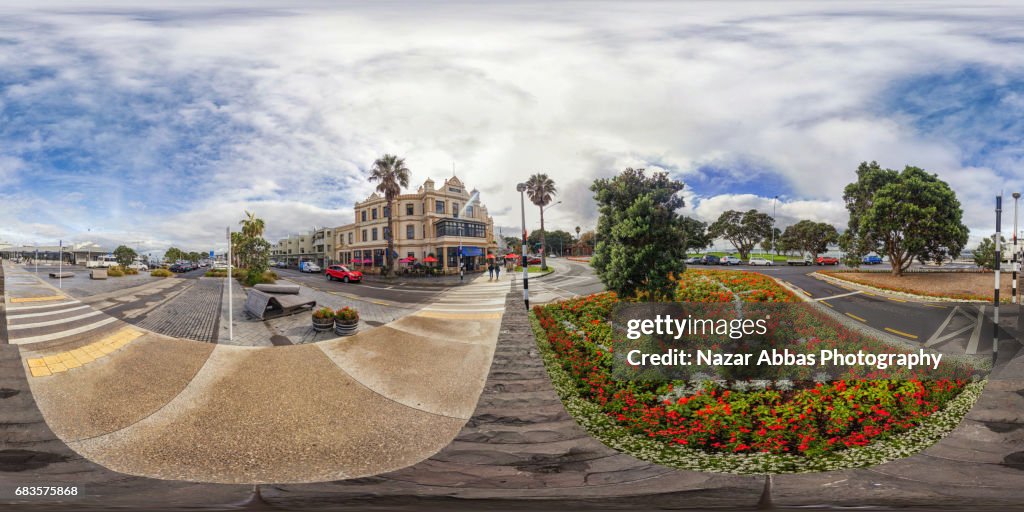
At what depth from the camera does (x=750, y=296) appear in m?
7.01

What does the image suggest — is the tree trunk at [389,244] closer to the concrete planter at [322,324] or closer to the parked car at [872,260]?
the concrete planter at [322,324]

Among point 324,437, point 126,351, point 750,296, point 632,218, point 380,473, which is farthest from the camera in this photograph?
point 750,296

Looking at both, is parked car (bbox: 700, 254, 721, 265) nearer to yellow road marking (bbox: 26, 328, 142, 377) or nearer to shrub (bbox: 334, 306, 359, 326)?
shrub (bbox: 334, 306, 359, 326)

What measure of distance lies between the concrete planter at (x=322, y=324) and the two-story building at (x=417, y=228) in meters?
0.84

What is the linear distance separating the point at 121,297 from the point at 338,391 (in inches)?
116

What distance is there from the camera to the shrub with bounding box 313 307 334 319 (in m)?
4.20

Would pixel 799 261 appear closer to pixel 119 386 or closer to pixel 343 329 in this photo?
pixel 343 329

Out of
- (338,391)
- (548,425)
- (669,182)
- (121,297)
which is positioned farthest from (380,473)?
(669,182)

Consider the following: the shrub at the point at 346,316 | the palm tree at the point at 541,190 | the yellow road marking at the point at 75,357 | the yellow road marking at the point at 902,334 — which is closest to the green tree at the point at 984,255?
the yellow road marking at the point at 902,334

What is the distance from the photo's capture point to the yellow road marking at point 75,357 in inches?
147

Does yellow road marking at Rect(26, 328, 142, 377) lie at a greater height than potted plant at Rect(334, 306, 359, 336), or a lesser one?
lesser

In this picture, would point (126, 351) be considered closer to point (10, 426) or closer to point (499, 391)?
point (10, 426)

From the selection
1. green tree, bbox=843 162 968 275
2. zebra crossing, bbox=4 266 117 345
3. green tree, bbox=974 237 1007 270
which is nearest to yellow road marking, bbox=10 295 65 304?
zebra crossing, bbox=4 266 117 345

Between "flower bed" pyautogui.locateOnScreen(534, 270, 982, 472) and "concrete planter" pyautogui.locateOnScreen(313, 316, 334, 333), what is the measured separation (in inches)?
112
